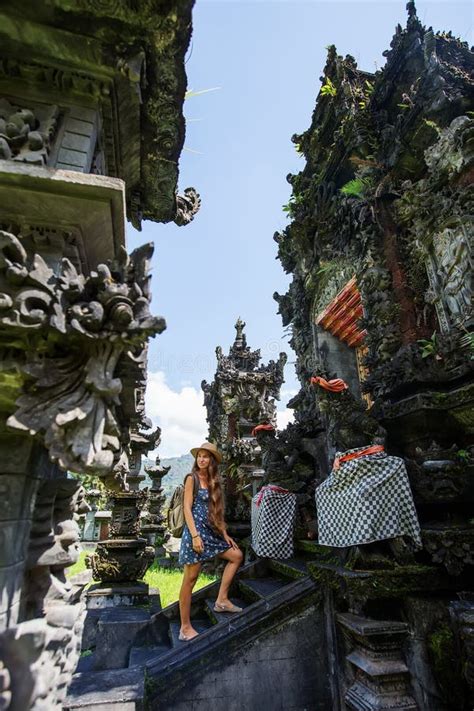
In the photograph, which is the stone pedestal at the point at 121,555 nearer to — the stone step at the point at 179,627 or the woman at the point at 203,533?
the stone step at the point at 179,627

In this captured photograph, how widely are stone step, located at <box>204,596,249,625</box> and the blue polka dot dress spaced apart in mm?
690

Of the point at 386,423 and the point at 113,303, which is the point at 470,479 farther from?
the point at 113,303

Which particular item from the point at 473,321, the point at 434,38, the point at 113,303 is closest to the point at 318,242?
the point at 434,38

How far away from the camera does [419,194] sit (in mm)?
6910

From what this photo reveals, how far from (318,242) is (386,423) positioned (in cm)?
625

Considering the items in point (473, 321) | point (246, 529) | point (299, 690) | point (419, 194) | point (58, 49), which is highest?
point (419, 194)

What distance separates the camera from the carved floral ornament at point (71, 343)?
195cm

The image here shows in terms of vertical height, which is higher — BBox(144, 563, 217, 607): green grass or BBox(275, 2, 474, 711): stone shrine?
BBox(275, 2, 474, 711): stone shrine

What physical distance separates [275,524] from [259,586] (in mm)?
1022

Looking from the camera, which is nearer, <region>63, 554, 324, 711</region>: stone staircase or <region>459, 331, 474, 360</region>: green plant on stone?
<region>63, 554, 324, 711</region>: stone staircase

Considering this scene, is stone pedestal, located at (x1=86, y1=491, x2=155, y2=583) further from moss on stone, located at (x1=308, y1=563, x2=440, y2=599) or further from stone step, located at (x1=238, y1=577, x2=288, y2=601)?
moss on stone, located at (x1=308, y1=563, x2=440, y2=599)

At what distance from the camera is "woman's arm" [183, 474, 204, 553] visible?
421cm

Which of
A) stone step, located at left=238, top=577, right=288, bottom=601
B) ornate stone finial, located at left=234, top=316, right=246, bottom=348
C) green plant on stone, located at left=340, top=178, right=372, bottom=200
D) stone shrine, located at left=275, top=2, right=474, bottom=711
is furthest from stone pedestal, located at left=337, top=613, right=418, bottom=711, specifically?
ornate stone finial, located at left=234, top=316, right=246, bottom=348

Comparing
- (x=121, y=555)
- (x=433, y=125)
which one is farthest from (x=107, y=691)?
(x=433, y=125)
